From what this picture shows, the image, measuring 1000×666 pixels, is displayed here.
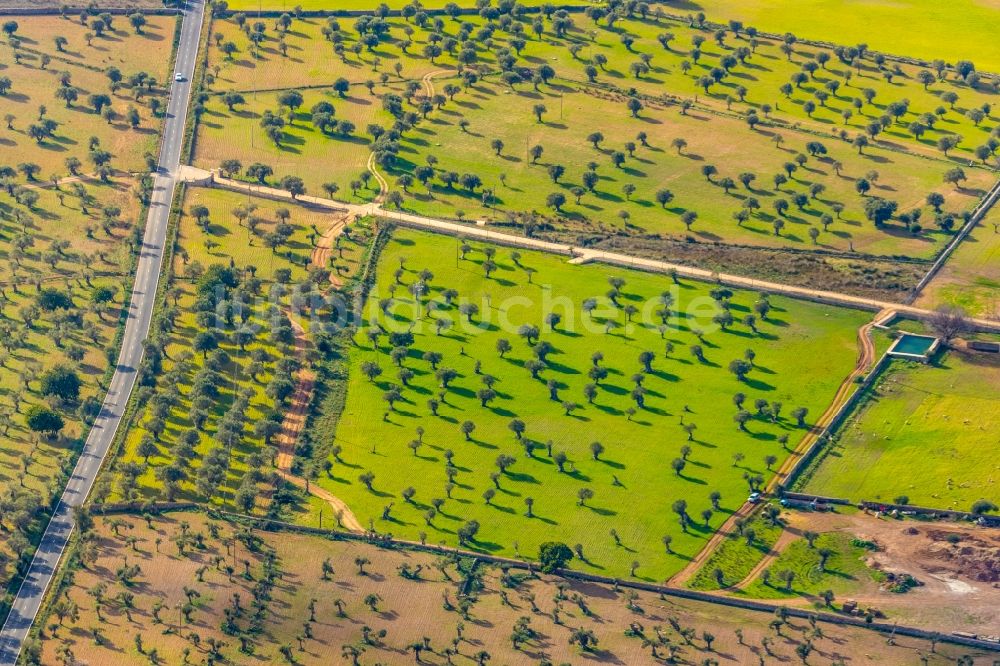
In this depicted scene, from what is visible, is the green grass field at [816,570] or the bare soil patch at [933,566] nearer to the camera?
the bare soil patch at [933,566]

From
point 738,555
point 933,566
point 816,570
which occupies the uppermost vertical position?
point 933,566

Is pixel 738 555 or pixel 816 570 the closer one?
pixel 816 570

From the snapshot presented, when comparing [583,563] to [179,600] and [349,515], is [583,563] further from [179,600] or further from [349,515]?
[179,600]

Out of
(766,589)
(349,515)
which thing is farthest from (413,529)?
(766,589)

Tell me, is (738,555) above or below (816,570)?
above

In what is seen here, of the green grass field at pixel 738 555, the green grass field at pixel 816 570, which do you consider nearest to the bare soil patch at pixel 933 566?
the green grass field at pixel 816 570

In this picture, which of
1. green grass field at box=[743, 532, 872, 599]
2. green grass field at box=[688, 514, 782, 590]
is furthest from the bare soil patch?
→ green grass field at box=[688, 514, 782, 590]

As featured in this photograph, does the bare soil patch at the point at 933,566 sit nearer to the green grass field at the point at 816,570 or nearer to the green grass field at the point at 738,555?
the green grass field at the point at 816,570

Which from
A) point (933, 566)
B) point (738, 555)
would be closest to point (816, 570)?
point (738, 555)

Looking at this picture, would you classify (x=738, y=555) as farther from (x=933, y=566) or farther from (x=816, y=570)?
(x=933, y=566)
